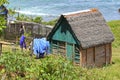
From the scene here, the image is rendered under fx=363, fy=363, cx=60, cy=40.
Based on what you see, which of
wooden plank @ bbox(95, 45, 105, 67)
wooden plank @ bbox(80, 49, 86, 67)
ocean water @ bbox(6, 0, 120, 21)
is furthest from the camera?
ocean water @ bbox(6, 0, 120, 21)

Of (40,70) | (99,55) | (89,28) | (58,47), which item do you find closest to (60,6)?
(58,47)

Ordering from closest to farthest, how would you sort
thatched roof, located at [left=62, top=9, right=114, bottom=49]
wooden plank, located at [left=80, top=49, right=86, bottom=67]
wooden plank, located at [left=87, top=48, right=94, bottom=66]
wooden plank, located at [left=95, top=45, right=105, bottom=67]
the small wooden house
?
wooden plank, located at [left=80, top=49, right=86, bottom=67] < the small wooden house < thatched roof, located at [left=62, top=9, right=114, bottom=49] < wooden plank, located at [left=87, top=48, right=94, bottom=66] < wooden plank, located at [left=95, top=45, right=105, bottom=67]

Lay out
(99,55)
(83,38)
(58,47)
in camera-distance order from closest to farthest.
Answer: (83,38), (99,55), (58,47)

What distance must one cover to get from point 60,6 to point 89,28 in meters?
38.5

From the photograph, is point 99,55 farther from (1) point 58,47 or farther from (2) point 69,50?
(1) point 58,47

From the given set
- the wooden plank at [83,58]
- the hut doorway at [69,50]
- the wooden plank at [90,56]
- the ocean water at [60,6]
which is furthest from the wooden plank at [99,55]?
the ocean water at [60,6]

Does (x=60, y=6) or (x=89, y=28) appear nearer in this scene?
(x=89, y=28)

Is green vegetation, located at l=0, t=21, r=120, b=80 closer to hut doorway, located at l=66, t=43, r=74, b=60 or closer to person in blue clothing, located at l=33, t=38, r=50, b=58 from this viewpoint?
person in blue clothing, located at l=33, t=38, r=50, b=58

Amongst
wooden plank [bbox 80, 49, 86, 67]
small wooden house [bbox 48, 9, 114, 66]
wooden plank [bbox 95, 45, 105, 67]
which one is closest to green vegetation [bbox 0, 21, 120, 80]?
small wooden house [bbox 48, 9, 114, 66]

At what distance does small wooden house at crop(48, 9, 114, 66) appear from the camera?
77.1 ft

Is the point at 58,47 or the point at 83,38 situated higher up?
the point at 83,38

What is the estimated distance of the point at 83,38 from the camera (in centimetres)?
2358

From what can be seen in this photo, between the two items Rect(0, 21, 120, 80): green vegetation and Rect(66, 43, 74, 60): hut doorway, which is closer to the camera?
Rect(0, 21, 120, 80): green vegetation

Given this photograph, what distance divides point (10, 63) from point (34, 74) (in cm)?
117
